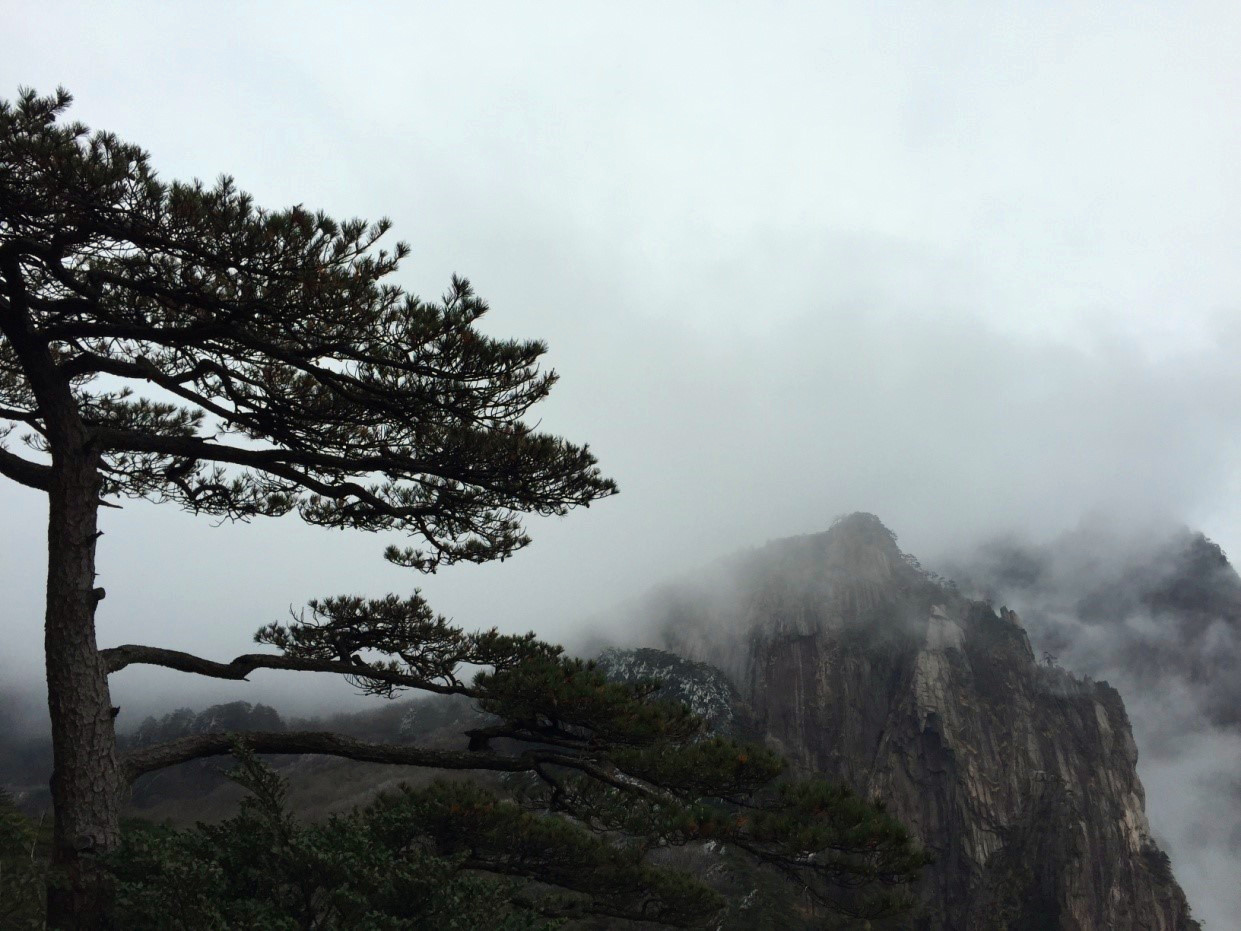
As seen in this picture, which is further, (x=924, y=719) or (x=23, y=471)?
(x=924, y=719)

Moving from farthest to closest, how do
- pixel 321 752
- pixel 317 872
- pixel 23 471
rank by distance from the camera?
pixel 321 752 → pixel 23 471 → pixel 317 872

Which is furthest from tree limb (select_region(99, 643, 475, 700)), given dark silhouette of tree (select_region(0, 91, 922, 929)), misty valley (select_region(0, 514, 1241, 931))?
misty valley (select_region(0, 514, 1241, 931))

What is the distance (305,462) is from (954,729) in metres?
Answer: 116

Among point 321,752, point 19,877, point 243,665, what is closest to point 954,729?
point 321,752

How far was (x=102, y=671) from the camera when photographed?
6.94 metres

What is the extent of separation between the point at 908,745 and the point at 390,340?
11768cm

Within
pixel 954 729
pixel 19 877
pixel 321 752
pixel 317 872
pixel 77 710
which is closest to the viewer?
pixel 317 872

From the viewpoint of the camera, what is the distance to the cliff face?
93562 millimetres

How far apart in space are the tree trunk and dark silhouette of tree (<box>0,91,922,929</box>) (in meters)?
0.02

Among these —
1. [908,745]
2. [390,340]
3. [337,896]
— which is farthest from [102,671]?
[908,745]

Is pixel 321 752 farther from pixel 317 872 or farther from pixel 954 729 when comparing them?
pixel 954 729

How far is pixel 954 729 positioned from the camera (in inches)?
4235

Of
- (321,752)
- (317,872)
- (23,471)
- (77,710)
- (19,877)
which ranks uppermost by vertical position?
(23,471)

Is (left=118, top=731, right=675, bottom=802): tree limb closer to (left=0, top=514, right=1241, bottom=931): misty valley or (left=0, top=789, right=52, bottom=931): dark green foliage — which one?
(left=0, top=789, right=52, bottom=931): dark green foliage
